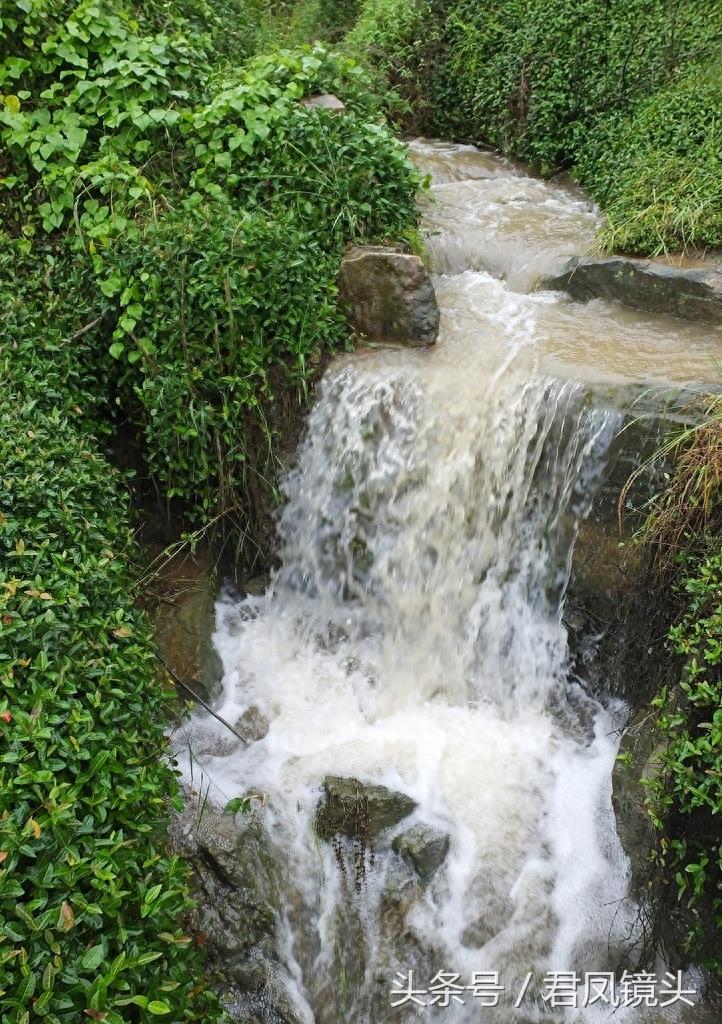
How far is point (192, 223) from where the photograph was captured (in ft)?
16.0

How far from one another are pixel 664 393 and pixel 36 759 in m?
3.57

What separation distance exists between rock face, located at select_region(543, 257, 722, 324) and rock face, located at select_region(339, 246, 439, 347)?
59.0 inches

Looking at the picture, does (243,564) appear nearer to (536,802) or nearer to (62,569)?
(62,569)

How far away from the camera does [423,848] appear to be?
385cm

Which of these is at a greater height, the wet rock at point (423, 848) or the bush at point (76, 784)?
the bush at point (76, 784)

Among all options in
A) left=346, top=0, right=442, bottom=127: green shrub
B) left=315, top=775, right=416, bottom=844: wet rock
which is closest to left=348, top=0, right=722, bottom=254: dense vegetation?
left=346, top=0, right=442, bottom=127: green shrub

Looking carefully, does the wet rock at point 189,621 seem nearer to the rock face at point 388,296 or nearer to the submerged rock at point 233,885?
the submerged rock at point 233,885

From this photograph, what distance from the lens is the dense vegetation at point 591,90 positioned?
20.9ft

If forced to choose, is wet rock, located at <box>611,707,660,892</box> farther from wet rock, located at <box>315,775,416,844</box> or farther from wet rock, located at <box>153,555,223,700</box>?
wet rock, located at <box>153,555,223,700</box>

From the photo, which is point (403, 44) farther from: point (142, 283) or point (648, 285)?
point (142, 283)

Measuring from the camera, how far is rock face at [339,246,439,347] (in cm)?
518

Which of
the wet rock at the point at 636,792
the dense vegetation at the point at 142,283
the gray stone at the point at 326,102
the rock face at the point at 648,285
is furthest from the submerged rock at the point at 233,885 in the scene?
the gray stone at the point at 326,102

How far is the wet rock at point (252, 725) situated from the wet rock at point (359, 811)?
A: 66 centimetres

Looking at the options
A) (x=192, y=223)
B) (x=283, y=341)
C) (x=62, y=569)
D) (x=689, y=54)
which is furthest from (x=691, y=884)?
(x=689, y=54)
